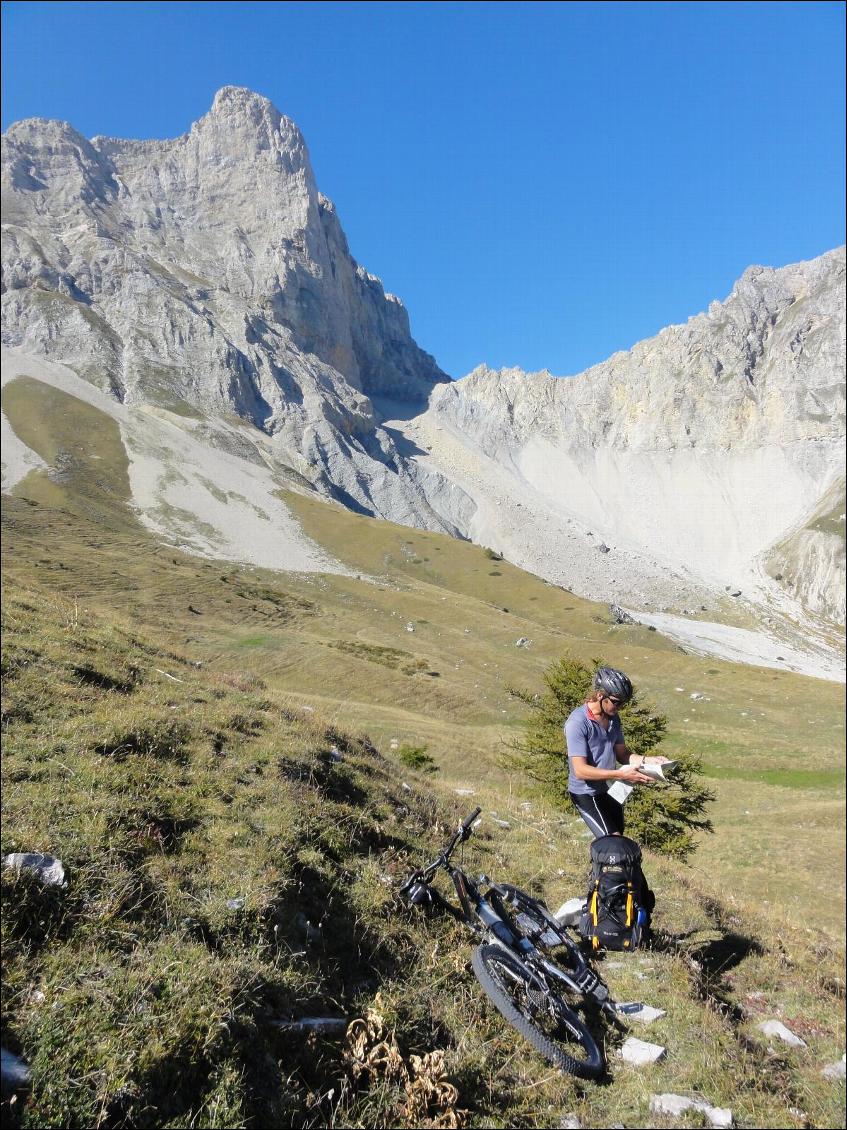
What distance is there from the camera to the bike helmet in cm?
768

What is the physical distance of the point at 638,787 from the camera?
19.2 meters

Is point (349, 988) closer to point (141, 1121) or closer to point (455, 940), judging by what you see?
point (455, 940)

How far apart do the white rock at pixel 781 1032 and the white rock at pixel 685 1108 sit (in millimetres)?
2348

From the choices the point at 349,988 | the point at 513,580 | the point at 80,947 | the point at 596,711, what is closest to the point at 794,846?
the point at 596,711

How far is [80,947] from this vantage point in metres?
5.27

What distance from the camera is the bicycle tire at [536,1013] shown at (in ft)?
19.0

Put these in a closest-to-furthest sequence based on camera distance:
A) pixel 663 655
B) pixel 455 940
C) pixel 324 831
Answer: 1. pixel 455 940
2. pixel 324 831
3. pixel 663 655

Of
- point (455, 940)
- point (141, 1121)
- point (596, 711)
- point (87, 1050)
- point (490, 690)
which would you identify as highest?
point (596, 711)

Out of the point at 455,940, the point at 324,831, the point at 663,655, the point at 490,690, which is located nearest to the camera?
the point at 455,940

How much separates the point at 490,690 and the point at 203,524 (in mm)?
89682

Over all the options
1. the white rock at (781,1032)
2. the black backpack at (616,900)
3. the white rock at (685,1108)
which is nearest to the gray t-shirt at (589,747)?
the black backpack at (616,900)

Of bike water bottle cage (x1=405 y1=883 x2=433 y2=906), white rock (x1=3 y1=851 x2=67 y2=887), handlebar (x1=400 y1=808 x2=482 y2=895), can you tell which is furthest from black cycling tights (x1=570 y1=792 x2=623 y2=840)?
white rock (x1=3 y1=851 x2=67 y2=887)

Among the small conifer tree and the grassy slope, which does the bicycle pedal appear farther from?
the small conifer tree

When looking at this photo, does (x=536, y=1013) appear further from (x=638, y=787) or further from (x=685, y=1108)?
(x=638, y=787)
